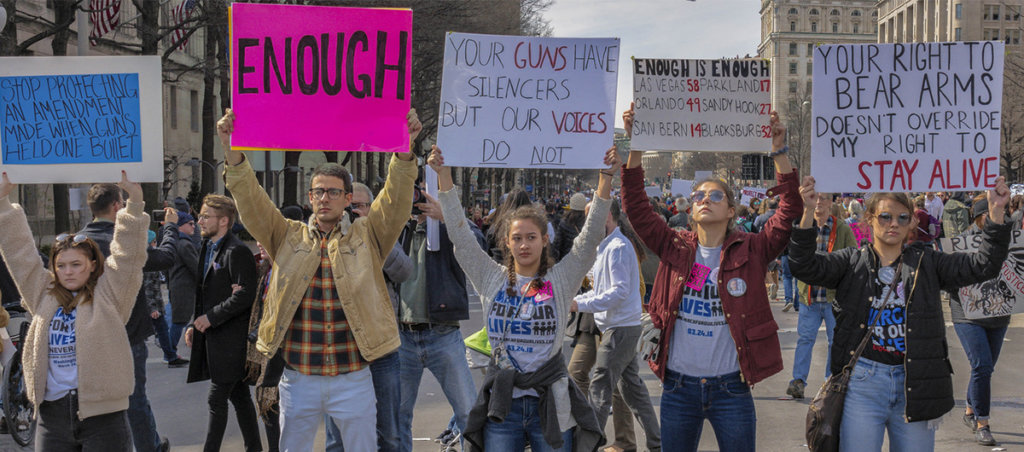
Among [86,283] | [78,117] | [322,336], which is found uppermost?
[78,117]

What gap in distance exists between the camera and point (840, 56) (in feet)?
16.6

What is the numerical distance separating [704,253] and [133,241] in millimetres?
2779

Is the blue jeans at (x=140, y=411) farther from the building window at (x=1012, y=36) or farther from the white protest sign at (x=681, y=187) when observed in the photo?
the building window at (x=1012, y=36)

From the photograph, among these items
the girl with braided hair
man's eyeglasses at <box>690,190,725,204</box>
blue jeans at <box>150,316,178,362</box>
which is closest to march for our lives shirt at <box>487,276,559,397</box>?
the girl with braided hair

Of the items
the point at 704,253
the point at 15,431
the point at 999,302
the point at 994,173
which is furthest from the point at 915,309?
the point at 15,431

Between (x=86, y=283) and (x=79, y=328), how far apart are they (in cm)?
25

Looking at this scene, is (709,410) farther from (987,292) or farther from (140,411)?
(140,411)

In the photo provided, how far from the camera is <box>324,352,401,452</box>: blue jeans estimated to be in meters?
4.63

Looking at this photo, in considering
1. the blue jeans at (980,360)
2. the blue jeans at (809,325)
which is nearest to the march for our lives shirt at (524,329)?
the blue jeans at (980,360)

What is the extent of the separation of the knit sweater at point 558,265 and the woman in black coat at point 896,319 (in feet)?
2.97

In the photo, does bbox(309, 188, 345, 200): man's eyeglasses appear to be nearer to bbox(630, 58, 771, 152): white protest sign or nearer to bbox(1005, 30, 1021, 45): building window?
bbox(630, 58, 771, 152): white protest sign

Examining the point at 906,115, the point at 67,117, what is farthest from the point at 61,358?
the point at 906,115

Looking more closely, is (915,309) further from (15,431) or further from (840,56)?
(15,431)

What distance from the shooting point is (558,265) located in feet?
14.5
